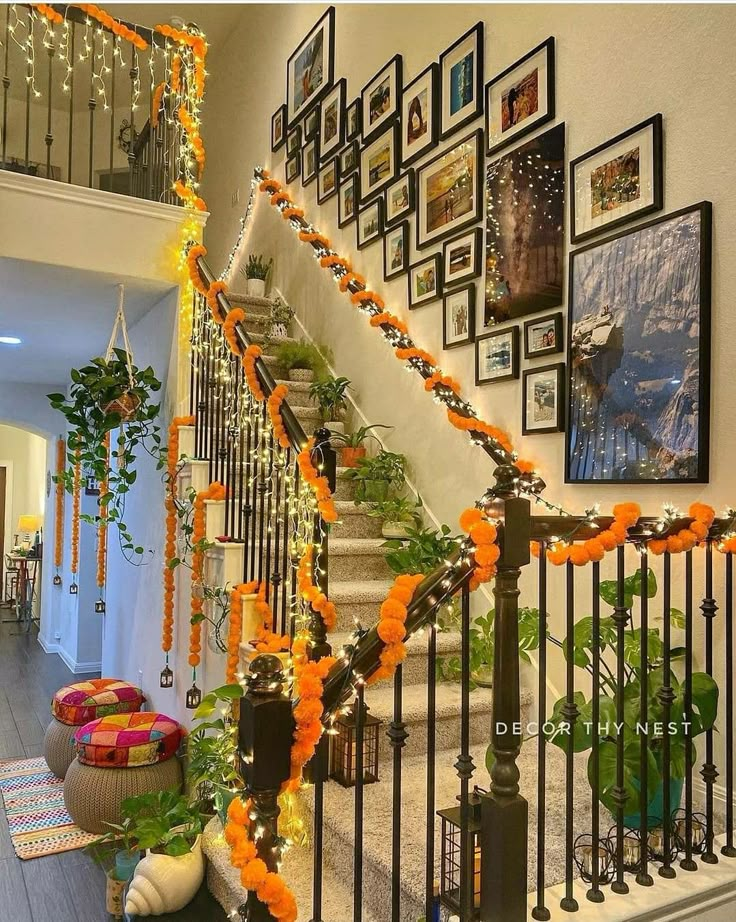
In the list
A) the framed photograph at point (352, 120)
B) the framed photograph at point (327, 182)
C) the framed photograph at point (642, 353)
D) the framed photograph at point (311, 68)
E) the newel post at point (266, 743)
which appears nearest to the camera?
the newel post at point (266, 743)

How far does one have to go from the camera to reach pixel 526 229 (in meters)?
3.19

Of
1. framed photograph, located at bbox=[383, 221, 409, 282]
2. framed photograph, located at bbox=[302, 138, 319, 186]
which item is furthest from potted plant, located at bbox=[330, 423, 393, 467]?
framed photograph, located at bbox=[302, 138, 319, 186]

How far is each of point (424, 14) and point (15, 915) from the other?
4.77m

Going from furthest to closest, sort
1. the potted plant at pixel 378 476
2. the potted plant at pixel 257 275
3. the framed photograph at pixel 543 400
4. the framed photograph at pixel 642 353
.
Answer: the potted plant at pixel 257 275
the potted plant at pixel 378 476
the framed photograph at pixel 543 400
the framed photograph at pixel 642 353

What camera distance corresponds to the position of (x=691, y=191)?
96.6 inches

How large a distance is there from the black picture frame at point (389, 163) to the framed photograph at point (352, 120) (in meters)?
0.19

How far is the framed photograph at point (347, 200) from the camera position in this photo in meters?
4.77

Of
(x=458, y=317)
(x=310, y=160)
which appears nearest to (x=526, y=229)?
(x=458, y=317)

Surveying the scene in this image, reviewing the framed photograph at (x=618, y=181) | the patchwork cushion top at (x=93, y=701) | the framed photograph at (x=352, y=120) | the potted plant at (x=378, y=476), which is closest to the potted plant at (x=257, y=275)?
the framed photograph at (x=352, y=120)

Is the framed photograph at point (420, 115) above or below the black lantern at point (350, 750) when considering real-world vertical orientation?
above

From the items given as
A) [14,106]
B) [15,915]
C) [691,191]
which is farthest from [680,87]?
[14,106]

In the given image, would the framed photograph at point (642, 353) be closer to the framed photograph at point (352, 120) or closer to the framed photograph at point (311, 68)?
the framed photograph at point (352, 120)

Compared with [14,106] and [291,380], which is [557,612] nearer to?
[291,380]

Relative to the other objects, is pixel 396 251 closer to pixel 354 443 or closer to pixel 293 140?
pixel 354 443
